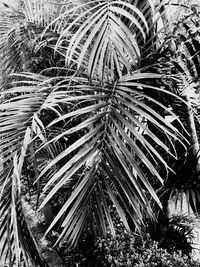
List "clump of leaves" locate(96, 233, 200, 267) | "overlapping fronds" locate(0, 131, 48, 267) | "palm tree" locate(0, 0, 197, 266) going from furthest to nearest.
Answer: "clump of leaves" locate(96, 233, 200, 267), "overlapping fronds" locate(0, 131, 48, 267), "palm tree" locate(0, 0, 197, 266)

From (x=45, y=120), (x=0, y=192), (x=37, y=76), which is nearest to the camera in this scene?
(x=0, y=192)

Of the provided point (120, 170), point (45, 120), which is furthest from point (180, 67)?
point (45, 120)

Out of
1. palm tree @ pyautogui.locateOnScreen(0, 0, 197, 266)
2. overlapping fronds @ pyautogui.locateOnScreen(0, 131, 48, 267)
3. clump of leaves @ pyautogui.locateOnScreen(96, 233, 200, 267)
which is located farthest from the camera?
clump of leaves @ pyautogui.locateOnScreen(96, 233, 200, 267)

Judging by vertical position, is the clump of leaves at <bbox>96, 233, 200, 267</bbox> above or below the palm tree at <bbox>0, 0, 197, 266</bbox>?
below

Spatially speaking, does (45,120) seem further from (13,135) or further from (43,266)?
(43,266)

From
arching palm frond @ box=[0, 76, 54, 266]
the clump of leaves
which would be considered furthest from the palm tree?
the clump of leaves

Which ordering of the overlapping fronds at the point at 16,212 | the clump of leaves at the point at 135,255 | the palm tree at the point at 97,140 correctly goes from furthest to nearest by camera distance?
1. the clump of leaves at the point at 135,255
2. the overlapping fronds at the point at 16,212
3. the palm tree at the point at 97,140

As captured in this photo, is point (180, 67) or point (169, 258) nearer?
point (180, 67)

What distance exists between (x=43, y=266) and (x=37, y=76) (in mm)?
1148

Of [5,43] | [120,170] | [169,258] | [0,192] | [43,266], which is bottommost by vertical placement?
[169,258]

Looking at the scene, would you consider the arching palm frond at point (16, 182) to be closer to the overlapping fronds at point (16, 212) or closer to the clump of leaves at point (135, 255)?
the overlapping fronds at point (16, 212)

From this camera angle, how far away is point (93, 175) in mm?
1123

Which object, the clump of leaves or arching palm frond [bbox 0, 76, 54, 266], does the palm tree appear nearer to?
arching palm frond [bbox 0, 76, 54, 266]

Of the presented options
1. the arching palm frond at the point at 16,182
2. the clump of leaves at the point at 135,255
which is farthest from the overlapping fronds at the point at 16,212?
the clump of leaves at the point at 135,255
